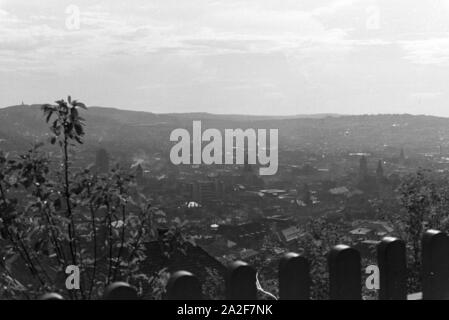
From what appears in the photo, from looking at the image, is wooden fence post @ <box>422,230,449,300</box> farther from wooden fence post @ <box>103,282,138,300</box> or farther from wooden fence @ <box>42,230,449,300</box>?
wooden fence post @ <box>103,282,138,300</box>

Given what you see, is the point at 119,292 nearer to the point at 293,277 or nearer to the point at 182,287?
the point at 182,287

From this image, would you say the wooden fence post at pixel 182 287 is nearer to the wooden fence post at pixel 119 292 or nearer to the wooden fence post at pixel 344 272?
the wooden fence post at pixel 119 292

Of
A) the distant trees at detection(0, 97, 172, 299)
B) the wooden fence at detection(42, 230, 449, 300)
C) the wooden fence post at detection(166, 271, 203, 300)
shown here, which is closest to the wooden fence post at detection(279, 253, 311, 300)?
the wooden fence at detection(42, 230, 449, 300)

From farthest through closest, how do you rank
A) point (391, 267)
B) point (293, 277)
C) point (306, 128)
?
1. point (306, 128)
2. point (391, 267)
3. point (293, 277)

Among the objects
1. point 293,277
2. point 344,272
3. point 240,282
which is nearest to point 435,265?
point 344,272

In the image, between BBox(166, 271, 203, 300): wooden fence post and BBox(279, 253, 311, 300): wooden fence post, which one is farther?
BBox(279, 253, 311, 300): wooden fence post

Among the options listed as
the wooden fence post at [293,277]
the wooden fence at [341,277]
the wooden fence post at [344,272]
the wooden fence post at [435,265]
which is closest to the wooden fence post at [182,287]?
the wooden fence at [341,277]

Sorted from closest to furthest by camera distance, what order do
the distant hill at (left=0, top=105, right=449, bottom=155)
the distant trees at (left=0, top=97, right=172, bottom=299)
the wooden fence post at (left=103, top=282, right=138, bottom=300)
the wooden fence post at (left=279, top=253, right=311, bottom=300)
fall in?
the wooden fence post at (left=103, top=282, right=138, bottom=300) < the wooden fence post at (left=279, top=253, right=311, bottom=300) < the distant trees at (left=0, top=97, right=172, bottom=299) < the distant hill at (left=0, top=105, right=449, bottom=155)
